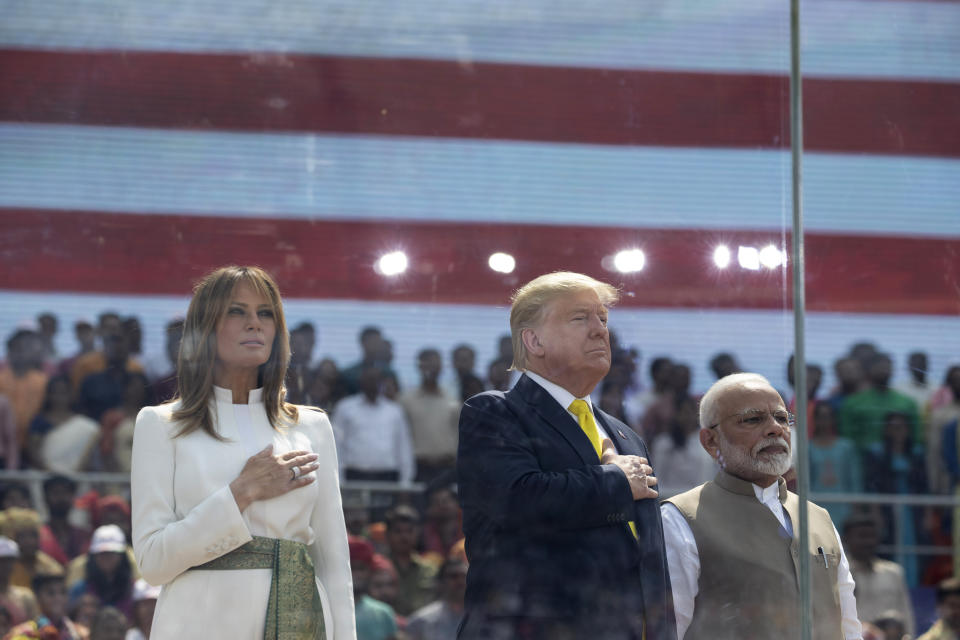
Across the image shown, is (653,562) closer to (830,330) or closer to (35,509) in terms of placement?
(830,330)

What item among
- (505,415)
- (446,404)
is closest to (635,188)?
(446,404)

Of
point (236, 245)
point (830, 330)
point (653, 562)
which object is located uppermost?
point (236, 245)

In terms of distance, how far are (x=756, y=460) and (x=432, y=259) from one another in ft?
2.95

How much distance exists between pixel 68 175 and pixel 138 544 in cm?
110

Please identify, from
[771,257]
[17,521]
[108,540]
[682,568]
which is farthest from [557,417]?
[17,521]

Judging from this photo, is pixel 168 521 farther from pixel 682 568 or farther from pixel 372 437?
pixel 682 568

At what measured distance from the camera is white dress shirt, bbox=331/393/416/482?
2.68 meters

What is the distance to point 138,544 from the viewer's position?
2.08m

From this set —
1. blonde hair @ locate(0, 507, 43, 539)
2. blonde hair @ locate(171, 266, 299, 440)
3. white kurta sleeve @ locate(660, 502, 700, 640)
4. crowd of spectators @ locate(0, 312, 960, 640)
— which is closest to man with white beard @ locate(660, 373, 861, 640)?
white kurta sleeve @ locate(660, 502, 700, 640)

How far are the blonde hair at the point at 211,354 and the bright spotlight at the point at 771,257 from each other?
103 cm

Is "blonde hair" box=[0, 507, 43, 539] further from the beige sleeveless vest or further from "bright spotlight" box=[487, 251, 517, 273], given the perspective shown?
the beige sleeveless vest

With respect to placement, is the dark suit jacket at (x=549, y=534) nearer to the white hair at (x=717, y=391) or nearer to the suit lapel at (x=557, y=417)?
the suit lapel at (x=557, y=417)

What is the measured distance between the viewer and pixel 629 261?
2717 millimetres

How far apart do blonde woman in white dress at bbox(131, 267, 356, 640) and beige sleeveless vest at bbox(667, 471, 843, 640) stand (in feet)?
2.18
